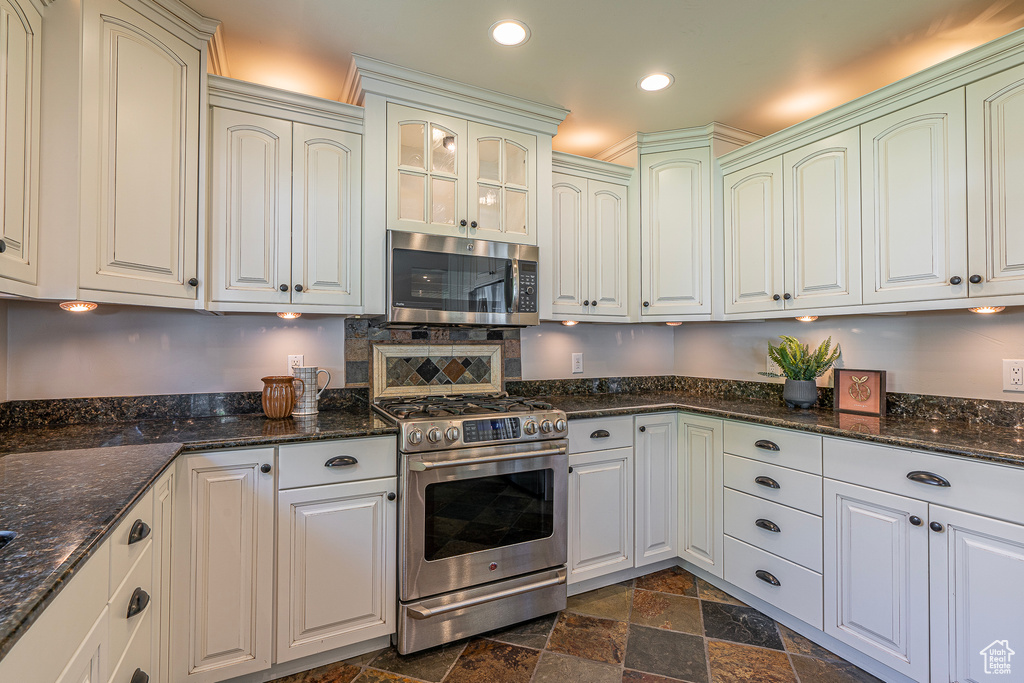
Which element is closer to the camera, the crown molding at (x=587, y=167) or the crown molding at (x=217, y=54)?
the crown molding at (x=217, y=54)

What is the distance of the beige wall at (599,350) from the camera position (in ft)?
9.34

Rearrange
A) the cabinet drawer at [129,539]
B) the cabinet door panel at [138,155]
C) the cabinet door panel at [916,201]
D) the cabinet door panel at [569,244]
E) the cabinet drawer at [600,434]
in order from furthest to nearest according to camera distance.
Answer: the cabinet door panel at [569,244], the cabinet drawer at [600,434], the cabinet door panel at [916,201], the cabinet door panel at [138,155], the cabinet drawer at [129,539]

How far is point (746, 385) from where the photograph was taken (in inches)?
109

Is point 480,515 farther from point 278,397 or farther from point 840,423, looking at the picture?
point 840,423

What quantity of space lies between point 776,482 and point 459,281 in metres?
1.71

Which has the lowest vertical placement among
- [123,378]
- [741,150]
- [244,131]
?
[123,378]

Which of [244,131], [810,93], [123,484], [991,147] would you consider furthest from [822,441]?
[244,131]

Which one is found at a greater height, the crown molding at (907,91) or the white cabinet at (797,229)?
the crown molding at (907,91)

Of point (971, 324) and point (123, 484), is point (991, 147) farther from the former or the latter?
point (123, 484)

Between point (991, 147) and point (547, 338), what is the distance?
2052mm

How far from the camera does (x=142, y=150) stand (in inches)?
64.3

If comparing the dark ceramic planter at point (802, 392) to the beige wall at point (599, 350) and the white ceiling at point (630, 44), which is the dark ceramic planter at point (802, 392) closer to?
the beige wall at point (599, 350)

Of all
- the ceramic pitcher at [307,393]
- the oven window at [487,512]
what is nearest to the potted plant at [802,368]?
the oven window at [487,512]

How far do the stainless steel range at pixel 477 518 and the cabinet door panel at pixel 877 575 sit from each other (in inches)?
42.7
